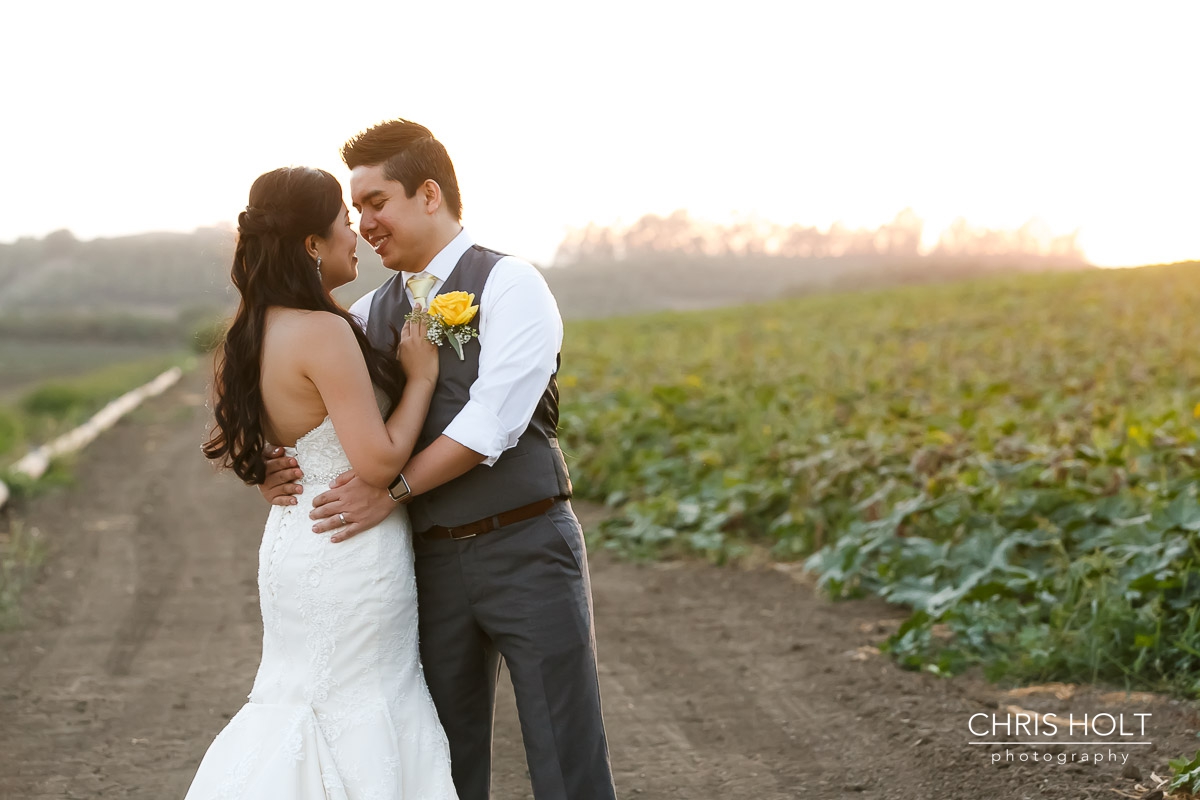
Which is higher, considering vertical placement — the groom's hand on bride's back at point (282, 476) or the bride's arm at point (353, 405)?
the bride's arm at point (353, 405)

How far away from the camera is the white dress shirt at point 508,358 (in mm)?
2719

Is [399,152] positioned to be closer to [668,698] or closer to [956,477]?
[668,698]

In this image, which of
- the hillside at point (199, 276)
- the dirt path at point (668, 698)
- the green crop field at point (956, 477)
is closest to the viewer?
the dirt path at point (668, 698)

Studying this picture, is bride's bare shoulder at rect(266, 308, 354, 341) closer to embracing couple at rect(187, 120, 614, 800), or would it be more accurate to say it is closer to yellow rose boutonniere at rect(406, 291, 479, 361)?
embracing couple at rect(187, 120, 614, 800)

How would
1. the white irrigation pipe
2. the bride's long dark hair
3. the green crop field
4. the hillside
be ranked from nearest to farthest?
the bride's long dark hair
the green crop field
the white irrigation pipe
the hillside

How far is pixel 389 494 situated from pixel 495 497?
0.89 feet

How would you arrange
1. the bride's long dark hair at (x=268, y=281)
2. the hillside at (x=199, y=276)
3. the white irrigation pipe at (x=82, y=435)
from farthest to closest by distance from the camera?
the hillside at (x=199, y=276), the white irrigation pipe at (x=82, y=435), the bride's long dark hair at (x=268, y=281)

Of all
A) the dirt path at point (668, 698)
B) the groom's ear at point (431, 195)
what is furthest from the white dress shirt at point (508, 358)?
the dirt path at point (668, 698)

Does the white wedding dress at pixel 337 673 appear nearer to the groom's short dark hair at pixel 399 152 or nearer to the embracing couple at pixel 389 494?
the embracing couple at pixel 389 494

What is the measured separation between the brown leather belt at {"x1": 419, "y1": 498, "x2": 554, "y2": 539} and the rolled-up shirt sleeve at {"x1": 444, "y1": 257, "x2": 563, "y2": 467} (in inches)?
7.2

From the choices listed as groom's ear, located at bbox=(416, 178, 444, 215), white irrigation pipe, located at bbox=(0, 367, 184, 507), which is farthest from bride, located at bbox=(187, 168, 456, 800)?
white irrigation pipe, located at bbox=(0, 367, 184, 507)

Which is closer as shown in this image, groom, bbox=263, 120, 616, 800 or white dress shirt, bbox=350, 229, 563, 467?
white dress shirt, bbox=350, 229, 563, 467

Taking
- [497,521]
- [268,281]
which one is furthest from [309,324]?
[497,521]

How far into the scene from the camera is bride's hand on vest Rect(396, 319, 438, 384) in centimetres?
285
